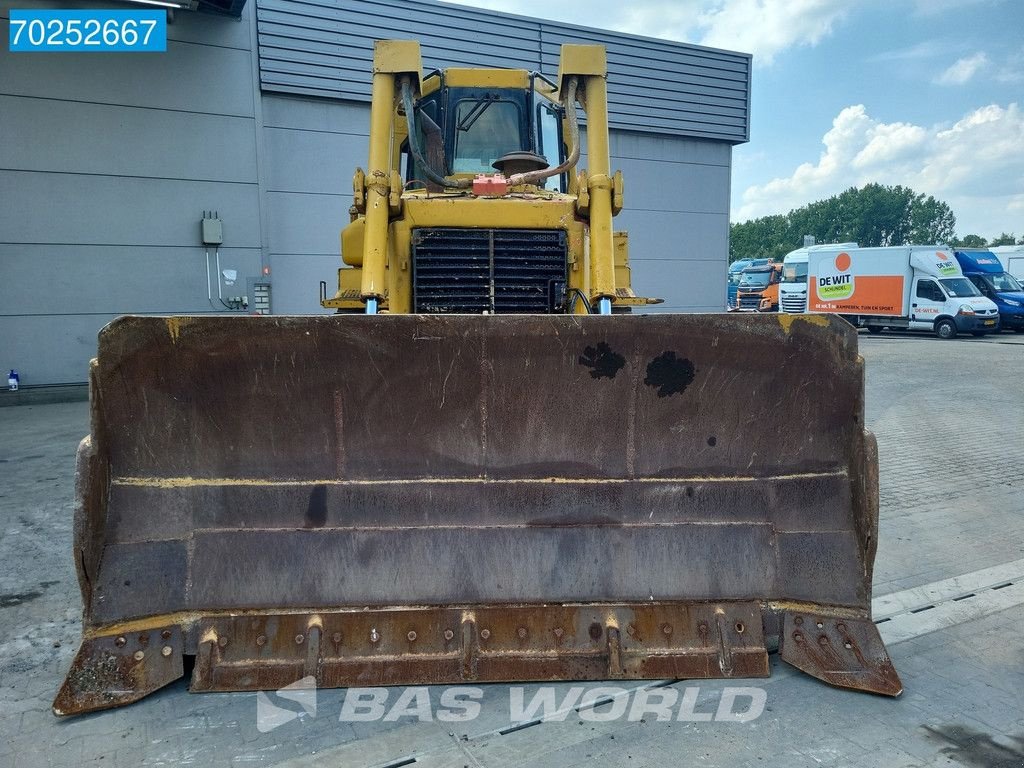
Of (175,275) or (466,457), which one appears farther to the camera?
(175,275)

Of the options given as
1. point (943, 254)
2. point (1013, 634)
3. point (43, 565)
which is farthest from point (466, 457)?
point (943, 254)

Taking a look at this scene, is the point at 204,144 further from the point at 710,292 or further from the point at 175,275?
the point at 710,292

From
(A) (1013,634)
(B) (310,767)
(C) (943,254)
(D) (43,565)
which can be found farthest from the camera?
(C) (943,254)

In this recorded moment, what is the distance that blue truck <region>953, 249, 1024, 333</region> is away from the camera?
2456 centimetres

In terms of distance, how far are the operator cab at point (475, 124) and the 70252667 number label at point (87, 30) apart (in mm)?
8897

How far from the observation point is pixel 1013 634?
380cm

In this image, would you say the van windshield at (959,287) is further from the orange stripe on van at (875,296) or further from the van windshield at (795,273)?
the van windshield at (795,273)

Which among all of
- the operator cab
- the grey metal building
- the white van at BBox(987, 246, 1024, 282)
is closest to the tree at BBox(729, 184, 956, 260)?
the white van at BBox(987, 246, 1024, 282)

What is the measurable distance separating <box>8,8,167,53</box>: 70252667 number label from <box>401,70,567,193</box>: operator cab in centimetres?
890

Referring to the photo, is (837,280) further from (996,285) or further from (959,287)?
(996,285)

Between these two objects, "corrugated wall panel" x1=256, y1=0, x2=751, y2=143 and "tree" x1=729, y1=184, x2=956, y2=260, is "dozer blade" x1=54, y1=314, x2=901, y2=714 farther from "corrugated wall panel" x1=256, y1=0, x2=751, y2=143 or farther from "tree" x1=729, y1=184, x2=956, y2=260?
"tree" x1=729, y1=184, x2=956, y2=260

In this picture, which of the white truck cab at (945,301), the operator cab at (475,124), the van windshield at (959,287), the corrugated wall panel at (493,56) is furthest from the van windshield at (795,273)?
the operator cab at (475,124)

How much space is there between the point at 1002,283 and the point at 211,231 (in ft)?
82.3

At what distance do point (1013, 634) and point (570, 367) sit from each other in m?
2.74
